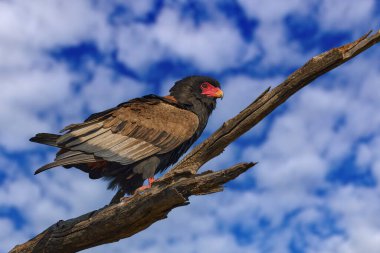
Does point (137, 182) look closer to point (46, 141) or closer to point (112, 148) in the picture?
point (112, 148)

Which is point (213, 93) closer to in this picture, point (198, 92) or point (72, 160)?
point (198, 92)

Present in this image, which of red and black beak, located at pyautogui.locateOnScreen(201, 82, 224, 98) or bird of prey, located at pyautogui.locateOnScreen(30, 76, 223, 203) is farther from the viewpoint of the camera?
red and black beak, located at pyautogui.locateOnScreen(201, 82, 224, 98)

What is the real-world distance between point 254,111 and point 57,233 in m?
3.22

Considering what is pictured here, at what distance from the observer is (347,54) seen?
516cm

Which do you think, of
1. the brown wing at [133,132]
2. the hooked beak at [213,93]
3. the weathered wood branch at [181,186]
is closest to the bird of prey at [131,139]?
the brown wing at [133,132]

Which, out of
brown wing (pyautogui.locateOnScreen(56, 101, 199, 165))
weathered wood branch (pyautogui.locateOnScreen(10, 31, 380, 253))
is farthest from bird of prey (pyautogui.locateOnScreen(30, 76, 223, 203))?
weathered wood branch (pyautogui.locateOnScreen(10, 31, 380, 253))

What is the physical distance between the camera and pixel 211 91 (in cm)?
820

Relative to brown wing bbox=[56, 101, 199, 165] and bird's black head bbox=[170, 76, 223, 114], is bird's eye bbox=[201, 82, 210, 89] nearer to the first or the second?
bird's black head bbox=[170, 76, 223, 114]

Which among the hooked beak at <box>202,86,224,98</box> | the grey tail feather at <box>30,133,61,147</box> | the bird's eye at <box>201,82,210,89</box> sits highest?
the bird's eye at <box>201,82,210,89</box>

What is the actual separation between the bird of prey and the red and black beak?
15.4 inches

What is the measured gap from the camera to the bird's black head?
7883 mm

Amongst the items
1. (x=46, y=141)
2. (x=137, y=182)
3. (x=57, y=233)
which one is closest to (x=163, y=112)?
(x=137, y=182)

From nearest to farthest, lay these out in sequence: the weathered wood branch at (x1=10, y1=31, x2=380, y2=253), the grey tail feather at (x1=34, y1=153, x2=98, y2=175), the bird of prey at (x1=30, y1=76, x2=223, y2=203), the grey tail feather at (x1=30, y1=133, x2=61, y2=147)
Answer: the weathered wood branch at (x1=10, y1=31, x2=380, y2=253) → the grey tail feather at (x1=34, y1=153, x2=98, y2=175) → the bird of prey at (x1=30, y1=76, x2=223, y2=203) → the grey tail feather at (x1=30, y1=133, x2=61, y2=147)

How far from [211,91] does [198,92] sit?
25 centimetres
